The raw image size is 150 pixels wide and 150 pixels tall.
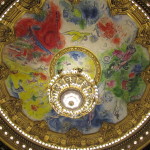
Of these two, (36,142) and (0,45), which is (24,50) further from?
(36,142)

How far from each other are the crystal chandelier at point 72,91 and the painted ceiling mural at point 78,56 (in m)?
1.50

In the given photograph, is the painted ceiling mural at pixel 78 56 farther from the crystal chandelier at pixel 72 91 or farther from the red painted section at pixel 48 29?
the crystal chandelier at pixel 72 91

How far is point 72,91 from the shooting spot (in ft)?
42.5

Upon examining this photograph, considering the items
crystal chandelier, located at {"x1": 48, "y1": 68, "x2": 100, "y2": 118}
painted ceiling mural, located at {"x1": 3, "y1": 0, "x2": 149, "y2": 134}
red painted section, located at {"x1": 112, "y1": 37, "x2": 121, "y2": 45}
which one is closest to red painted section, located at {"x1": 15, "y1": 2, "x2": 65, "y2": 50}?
painted ceiling mural, located at {"x1": 3, "y1": 0, "x2": 149, "y2": 134}

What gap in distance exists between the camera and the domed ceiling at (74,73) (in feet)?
41.3

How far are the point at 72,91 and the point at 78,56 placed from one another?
202 centimetres

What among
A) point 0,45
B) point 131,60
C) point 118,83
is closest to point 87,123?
point 118,83

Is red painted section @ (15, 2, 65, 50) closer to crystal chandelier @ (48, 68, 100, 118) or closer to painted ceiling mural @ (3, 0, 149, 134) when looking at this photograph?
painted ceiling mural @ (3, 0, 149, 134)

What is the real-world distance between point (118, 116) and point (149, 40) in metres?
4.24

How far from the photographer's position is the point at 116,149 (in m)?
14.1

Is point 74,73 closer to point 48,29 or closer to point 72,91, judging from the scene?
point 72,91

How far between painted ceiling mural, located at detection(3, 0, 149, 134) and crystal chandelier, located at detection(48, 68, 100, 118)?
1498mm

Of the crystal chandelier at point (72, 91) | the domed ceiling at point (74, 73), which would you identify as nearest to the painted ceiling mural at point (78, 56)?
the domed ceiling at point (74, 73)

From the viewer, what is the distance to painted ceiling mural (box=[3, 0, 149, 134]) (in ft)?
41.8
